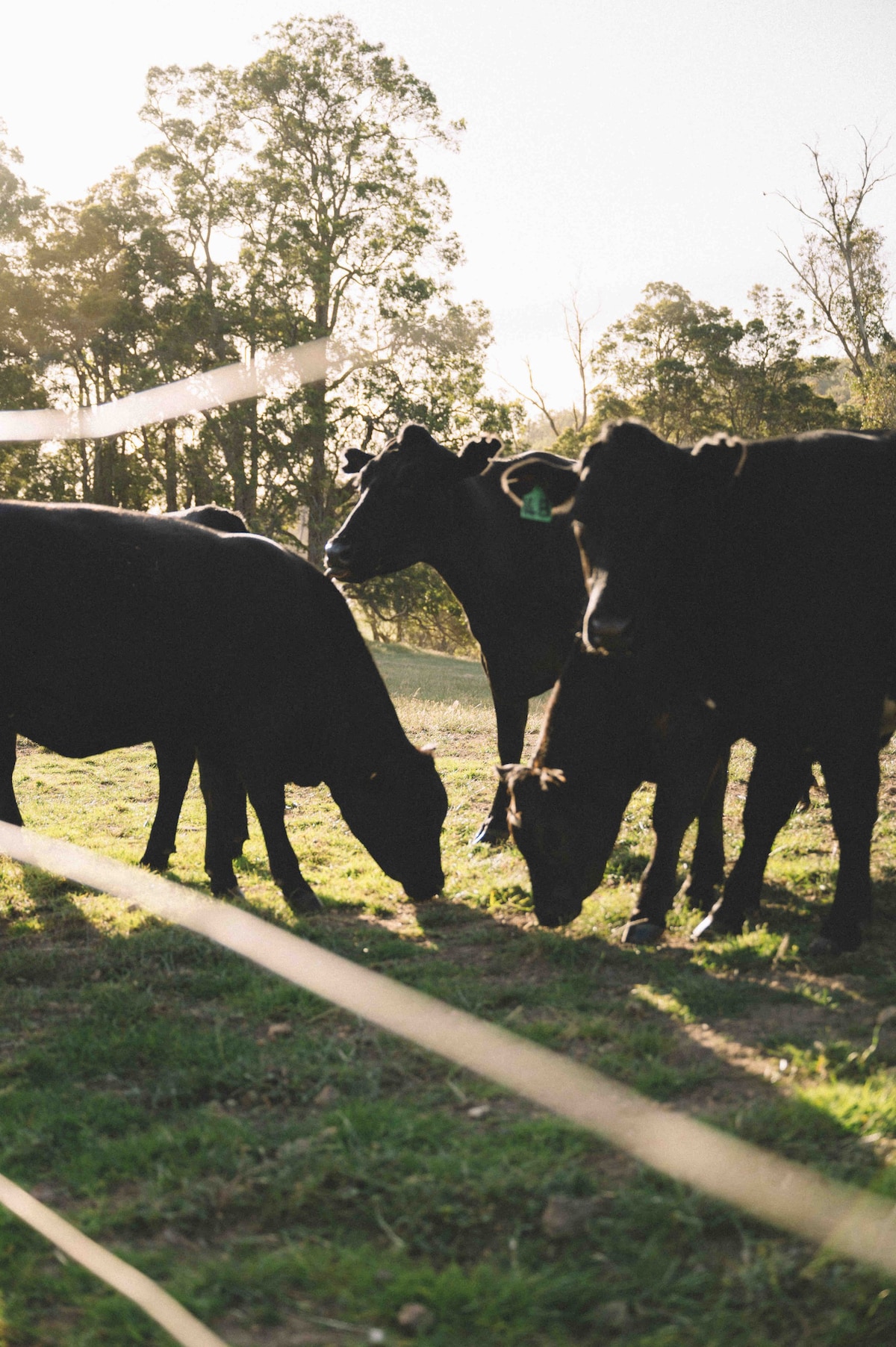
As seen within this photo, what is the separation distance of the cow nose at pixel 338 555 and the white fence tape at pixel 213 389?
1075 inches

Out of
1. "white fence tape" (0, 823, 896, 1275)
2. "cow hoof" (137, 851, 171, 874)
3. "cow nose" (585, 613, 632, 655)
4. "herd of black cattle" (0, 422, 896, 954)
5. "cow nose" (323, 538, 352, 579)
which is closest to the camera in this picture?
"white fence tape" (0, 823, 896, 1275)

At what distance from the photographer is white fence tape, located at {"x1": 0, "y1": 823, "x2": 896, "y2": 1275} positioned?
293 centimetres

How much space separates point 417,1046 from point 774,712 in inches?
96.9

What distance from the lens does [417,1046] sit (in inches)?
169

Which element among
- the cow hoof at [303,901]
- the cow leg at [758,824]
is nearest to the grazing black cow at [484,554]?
the cow hoof at [303,901]

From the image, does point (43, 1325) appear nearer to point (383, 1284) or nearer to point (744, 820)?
point (383, 1284)

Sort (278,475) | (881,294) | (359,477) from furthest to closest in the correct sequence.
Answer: (881,294)
(278,475)
(359,477)

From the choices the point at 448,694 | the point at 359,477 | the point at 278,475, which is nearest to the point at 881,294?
the point at 278,475

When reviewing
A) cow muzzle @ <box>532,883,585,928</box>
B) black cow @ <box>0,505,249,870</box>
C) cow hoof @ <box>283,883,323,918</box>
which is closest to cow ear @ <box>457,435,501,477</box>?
black cow @ <box>0,505,249,870</box>

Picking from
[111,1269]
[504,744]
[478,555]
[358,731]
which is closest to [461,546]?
[478,555]

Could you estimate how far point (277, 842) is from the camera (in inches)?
258

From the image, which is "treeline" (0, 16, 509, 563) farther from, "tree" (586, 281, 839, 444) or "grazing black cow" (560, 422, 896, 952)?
"grazing black cow" (560, 422, 896, 952)

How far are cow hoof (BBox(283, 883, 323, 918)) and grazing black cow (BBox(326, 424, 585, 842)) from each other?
191 cm

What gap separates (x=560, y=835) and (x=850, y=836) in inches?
58.2
